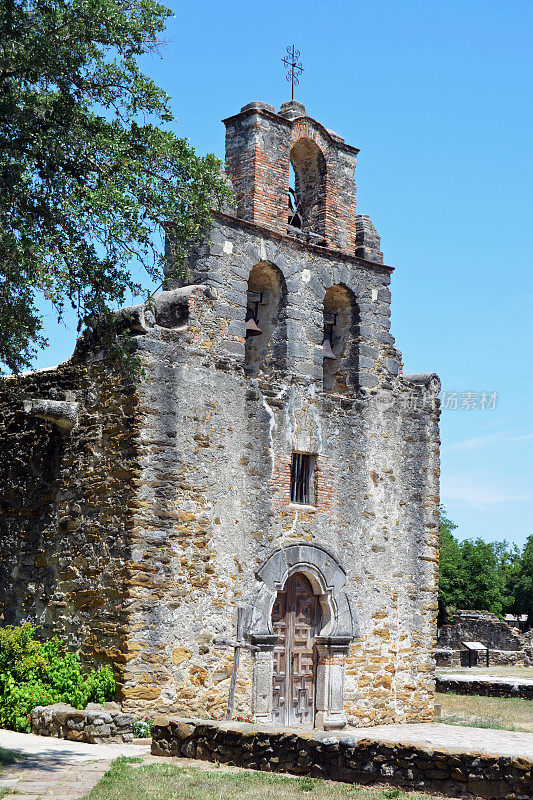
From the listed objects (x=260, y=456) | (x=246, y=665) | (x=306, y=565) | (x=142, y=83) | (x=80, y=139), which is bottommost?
(x=246, y=665)

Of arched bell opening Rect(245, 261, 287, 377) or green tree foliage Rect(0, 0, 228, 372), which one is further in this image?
arched bell opening Rect(245, 261, 287, 377)

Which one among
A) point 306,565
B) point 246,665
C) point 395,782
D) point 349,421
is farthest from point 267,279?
point 395,782

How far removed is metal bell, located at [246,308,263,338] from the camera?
1538 centimetres

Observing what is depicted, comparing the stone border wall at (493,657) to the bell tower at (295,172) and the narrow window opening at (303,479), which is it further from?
the bell tower at (295,172)

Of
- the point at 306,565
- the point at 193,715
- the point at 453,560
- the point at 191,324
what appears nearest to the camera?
the point at 193,715

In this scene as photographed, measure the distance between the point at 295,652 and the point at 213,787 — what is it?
5746mm

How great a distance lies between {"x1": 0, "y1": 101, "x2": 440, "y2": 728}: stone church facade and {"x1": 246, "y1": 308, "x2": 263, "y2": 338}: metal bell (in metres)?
0.06

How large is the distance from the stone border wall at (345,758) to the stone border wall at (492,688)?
1384 cm

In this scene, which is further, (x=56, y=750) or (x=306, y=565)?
(x=306, y=565)

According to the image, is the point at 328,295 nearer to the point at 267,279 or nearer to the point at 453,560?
the point at 267,279

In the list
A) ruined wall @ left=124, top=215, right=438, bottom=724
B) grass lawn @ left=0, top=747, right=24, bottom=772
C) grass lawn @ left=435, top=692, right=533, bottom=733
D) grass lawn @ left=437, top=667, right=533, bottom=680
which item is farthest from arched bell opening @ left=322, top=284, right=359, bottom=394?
grass lawn @ left=437, top=667, right=533, bottom=680

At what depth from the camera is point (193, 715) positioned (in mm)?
12922

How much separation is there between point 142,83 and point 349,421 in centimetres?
670

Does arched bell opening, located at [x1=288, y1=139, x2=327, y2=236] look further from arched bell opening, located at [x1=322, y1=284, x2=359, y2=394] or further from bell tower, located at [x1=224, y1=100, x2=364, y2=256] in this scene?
arched bell opening, located at [x1=322, y1=284, x2=359, y2=394]
